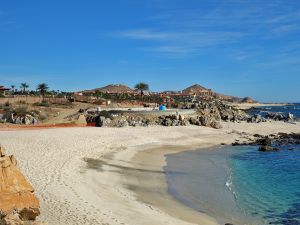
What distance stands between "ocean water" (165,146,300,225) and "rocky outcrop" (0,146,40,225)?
7.63m

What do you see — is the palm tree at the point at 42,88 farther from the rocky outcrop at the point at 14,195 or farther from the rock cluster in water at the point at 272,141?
the rocky outcrop at the point at 14,195

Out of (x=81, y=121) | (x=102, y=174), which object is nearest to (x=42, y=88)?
(x=81, y=121)

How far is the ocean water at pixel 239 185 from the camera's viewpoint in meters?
17.8

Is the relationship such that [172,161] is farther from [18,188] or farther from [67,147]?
[18,188]

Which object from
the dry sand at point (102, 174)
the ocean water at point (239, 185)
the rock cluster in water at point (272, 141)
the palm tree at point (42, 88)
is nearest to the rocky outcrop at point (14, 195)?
the dry sand at point (102, 174)

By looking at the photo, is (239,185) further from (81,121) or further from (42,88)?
(42,88)

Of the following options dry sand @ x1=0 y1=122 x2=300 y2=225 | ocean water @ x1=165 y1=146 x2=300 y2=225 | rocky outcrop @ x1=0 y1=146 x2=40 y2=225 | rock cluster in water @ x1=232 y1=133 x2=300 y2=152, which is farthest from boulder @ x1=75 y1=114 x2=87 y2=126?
rocky outcrop @ x1=0 y1=146 x2=40 y2=225

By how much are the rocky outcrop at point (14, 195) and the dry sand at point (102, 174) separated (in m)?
1.17

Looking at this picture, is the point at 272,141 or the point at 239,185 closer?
the point at 239,185

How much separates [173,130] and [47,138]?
18757mm

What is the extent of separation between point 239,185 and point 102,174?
7.69 m

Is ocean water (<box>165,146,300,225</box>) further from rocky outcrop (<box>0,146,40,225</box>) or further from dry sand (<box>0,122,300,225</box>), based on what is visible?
rocky outcrop (<box>0,146,40,225</box>)

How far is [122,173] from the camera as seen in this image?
23984mm

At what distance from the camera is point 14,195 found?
1193 cm
